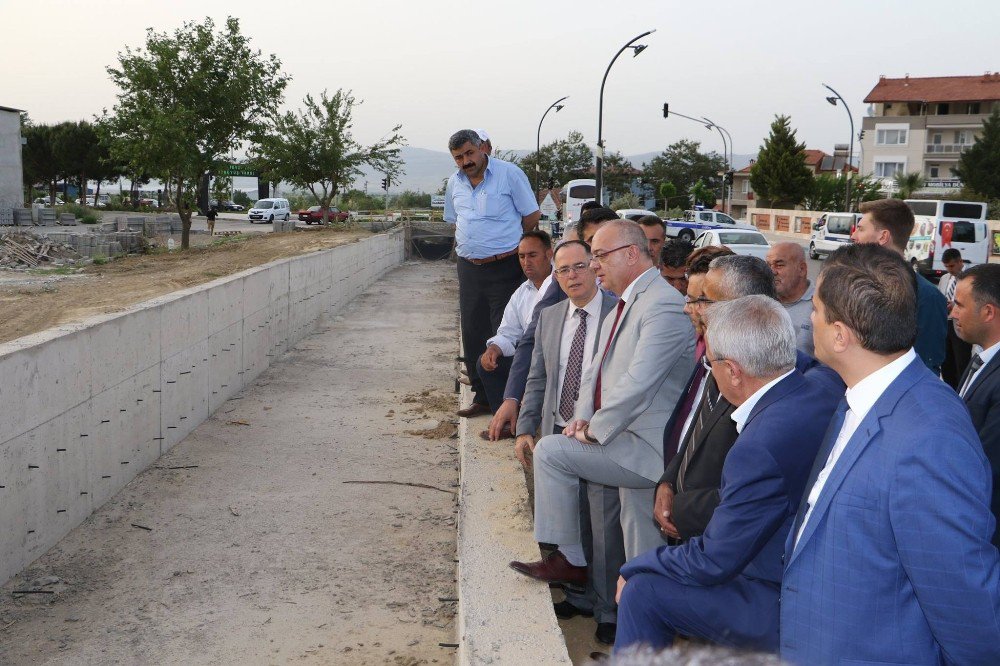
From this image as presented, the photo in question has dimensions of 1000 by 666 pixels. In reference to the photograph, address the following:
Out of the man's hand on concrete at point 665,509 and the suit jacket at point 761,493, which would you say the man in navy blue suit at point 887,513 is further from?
the man's hand on concrete at point 665,509

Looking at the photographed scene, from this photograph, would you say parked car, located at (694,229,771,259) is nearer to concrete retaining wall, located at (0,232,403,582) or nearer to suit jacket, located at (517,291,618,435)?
concrete retaining wall, located at (0,232,403,582)

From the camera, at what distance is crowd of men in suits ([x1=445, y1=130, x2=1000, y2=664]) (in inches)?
79.7

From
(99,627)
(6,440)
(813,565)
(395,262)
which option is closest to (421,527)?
(99,627)

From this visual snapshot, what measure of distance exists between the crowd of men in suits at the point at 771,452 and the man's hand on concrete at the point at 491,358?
0.57 m

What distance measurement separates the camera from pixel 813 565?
2.24m

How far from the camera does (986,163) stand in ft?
200

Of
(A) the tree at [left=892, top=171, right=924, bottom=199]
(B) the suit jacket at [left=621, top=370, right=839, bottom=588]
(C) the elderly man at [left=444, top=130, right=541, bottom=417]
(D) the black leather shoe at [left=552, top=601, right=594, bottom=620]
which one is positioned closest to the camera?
(B) the suit jacket at [left=621, top=370, right=839, bottom=588]

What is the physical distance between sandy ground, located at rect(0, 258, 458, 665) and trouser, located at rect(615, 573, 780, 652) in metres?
1.36

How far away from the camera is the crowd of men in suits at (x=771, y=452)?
2.03 m

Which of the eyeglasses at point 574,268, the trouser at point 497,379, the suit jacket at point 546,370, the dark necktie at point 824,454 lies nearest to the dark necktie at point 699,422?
the dark necktie at point 824,454

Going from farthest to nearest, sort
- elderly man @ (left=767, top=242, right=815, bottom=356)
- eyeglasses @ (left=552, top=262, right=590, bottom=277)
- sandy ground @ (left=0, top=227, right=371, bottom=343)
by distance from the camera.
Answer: sandy ground @ (left=0, top=227, right=371, bottom=343), elderly man @ (left=767, top=242, right=815, bottom=356), eyeglasses @ (left=552, top=262, right=590, bottom=277)

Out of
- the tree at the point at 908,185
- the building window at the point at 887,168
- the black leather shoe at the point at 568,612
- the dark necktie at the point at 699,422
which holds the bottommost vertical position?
the black leather shoe at the point at 568,612

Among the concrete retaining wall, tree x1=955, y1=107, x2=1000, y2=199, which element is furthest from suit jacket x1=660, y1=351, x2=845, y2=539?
tree x1=955, y1=107, x2=1000, y2=199

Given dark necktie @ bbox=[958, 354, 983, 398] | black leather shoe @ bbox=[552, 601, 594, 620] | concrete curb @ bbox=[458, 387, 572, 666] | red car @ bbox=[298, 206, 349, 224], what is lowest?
black leather shoe @ bbox=[552, 601, 594, 620]
